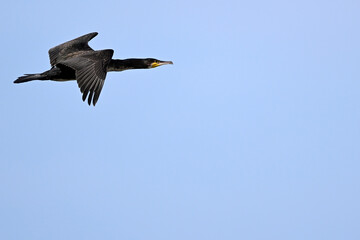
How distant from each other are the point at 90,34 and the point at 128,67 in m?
2.44

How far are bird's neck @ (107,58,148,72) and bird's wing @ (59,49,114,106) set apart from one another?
3.84 ft

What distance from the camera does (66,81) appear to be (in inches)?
776

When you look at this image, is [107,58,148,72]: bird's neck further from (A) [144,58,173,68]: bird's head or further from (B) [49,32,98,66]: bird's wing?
Answer: (B) [49,32,98,66]: bird's wing

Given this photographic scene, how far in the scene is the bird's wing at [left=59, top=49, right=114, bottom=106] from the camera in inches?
683

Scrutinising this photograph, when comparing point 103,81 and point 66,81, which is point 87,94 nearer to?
point 103,81

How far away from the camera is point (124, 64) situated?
20391 mm

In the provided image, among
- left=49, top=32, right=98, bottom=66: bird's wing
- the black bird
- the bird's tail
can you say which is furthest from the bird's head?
the bird's tail

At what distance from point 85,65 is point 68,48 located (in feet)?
10.9

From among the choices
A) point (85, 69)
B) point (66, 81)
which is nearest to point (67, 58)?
point (66, 81)

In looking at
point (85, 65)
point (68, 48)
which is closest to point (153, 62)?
point (68, 48)

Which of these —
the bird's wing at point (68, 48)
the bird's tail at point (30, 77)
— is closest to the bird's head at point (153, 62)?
the bird's wing at point (68, 48)

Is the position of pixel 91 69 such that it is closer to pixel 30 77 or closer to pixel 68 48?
pixel 30 77

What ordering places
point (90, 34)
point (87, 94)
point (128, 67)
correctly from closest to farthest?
point (87, 94), point (128, 67), point (90, 34)

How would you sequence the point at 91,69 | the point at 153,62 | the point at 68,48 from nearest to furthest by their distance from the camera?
the point at 91,69 → the point at 153,62 → the point at 68,48
